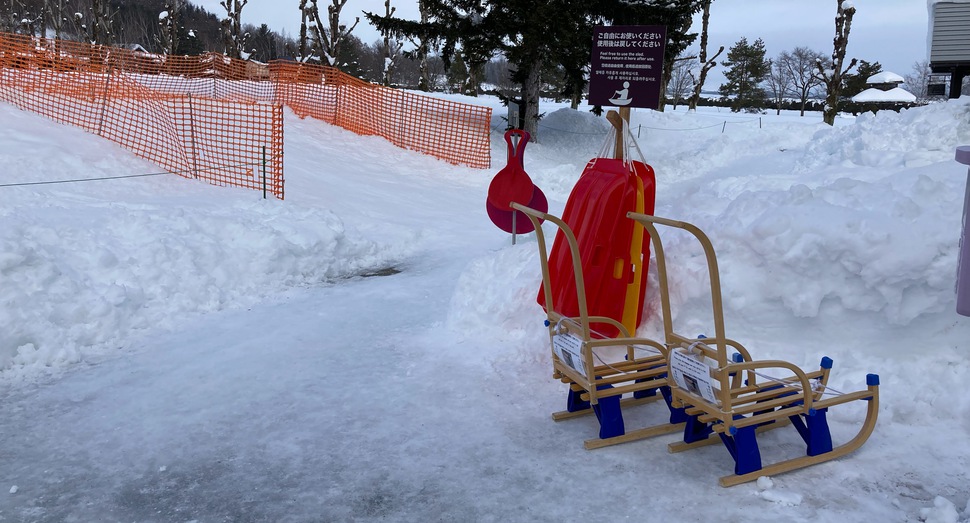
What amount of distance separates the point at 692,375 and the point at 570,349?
2.55 ft

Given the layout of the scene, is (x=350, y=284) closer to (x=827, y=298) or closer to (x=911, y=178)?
(x=827, y=298)

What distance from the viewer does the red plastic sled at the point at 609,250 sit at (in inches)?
207

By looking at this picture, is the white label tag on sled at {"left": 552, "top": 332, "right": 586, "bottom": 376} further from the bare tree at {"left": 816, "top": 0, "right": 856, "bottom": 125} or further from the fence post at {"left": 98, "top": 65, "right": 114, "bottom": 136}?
the bare tree at {"left": 816, "top": 0, "right": 856, "bottom": 125}

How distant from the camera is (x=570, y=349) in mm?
4227

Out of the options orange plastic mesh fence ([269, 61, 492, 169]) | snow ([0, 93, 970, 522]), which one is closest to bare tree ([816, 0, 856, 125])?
orange plastic mesh fence ([269, 61, 492, 169])

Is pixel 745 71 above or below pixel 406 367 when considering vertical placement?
above

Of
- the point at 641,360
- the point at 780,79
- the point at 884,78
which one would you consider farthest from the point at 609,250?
the point at 780,79

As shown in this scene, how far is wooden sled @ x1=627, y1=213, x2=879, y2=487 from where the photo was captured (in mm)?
3588

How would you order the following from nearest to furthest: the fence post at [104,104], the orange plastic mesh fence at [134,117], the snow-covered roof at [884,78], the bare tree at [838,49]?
the orange plastic mesh fence at [134,117] < the fence post at [104,104] < the bare tree at [838,49] < the snow-covered roof at [884,78]

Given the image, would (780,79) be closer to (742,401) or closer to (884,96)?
(884,96)

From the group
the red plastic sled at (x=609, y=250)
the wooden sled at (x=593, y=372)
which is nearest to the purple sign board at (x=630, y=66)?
the red plastic sled at (x=609, y=250)

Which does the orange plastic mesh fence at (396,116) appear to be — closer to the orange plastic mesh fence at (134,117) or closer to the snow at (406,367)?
the orange plastic mesh fence at (134,117)

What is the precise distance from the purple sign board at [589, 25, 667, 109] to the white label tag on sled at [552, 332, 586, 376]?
2.60m

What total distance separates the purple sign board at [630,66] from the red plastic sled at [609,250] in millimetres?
1024
